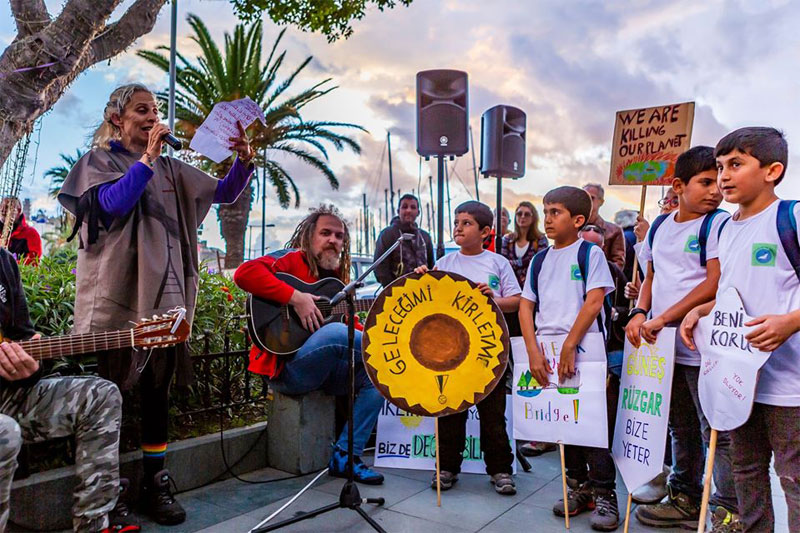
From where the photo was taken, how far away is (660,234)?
313 centimetres

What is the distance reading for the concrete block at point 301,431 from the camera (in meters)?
3.91

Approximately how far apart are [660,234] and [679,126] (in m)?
1.20

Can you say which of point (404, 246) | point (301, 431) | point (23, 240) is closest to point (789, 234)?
point (301, 431)

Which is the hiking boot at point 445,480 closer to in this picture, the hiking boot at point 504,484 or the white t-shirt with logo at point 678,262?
the hiking boot at point 504,484

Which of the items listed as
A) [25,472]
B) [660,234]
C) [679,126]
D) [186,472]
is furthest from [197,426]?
[679,126]

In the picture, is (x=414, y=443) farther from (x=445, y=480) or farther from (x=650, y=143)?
(x=650, y=143)

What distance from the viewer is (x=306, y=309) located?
361 centimetres

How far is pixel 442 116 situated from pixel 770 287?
479 cm

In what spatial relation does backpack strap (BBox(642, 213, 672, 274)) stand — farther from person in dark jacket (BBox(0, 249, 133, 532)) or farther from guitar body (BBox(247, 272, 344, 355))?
person in dark jacket (BBox(0, 249, 133, 532))

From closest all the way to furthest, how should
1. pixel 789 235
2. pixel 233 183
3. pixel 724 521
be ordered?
pixel 789 235
pixel 724 521
pixel 233 183

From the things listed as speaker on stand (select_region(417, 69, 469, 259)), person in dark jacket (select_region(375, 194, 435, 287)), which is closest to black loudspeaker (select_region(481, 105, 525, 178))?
speaker on stand (select_region(417, 69, 469, 259))

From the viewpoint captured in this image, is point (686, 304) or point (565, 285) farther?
point (565, 285)

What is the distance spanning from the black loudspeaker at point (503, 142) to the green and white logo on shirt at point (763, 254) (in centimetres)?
500

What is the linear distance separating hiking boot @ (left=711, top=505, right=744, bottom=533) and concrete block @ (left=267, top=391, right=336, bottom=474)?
7.61 ft
